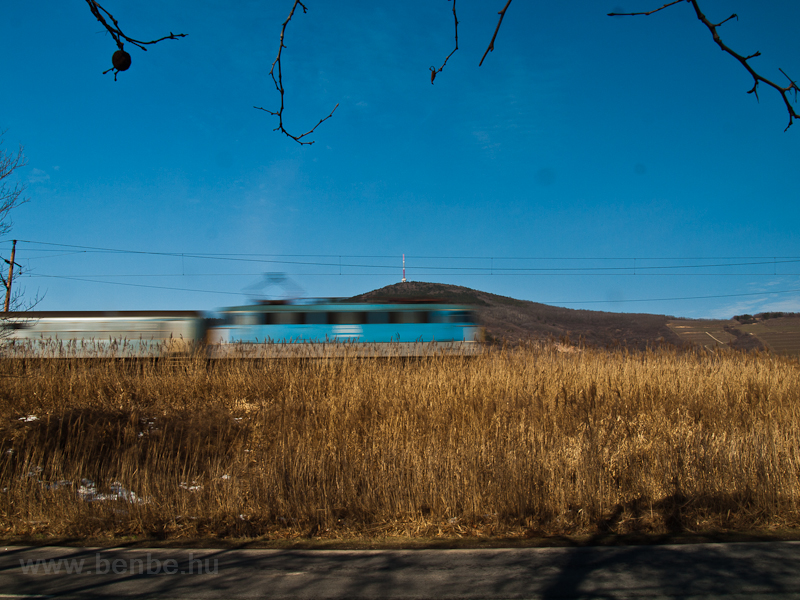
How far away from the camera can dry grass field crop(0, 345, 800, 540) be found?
13.3ft

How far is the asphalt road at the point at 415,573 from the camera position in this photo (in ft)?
8.94

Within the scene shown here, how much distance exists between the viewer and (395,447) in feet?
17.7

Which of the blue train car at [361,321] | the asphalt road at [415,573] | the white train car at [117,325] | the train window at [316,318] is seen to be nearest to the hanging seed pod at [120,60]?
the asphalt road at [415,573]

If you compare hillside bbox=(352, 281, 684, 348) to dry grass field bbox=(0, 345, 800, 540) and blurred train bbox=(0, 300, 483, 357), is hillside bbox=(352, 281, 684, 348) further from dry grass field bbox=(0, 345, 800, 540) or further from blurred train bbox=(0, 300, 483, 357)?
dry grass field bbox=(0, 345, 800, 540)

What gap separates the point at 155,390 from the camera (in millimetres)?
9664

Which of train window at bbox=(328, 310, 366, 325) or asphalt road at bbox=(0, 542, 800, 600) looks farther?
train window at bbox=(328, 310, 366, 325)

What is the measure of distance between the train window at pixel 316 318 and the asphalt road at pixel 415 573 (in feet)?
56.4

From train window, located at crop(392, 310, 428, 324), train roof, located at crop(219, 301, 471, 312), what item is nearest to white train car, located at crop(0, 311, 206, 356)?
train roof, located at crop(219, 301, 471, 312)

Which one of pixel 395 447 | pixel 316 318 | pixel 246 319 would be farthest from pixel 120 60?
pixel 246 319

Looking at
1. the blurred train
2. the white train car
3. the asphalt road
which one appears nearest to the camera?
the asphalt road

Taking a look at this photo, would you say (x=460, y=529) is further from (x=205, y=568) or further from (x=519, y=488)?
(x=205, y=568)
